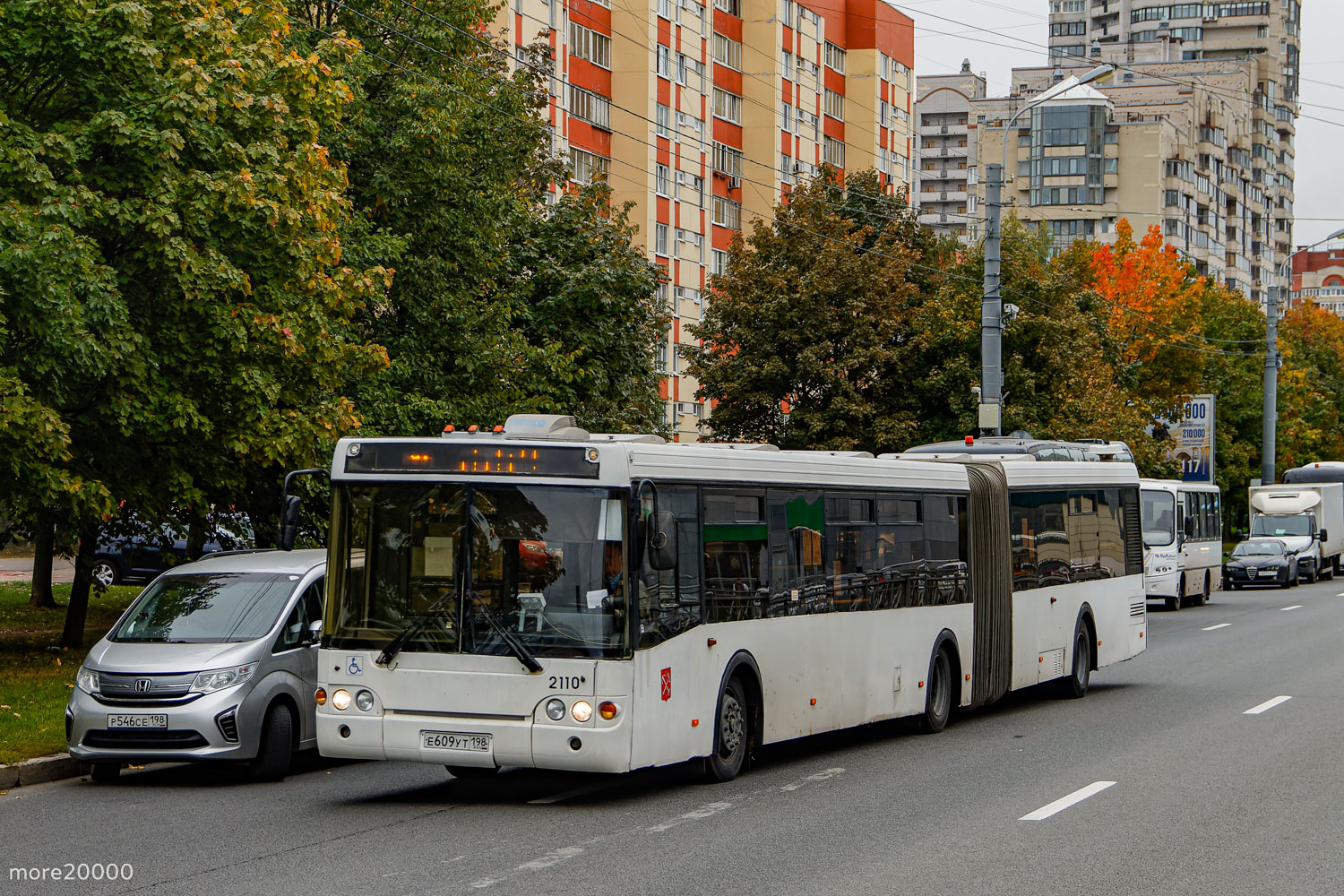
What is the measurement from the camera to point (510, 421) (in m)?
12.7

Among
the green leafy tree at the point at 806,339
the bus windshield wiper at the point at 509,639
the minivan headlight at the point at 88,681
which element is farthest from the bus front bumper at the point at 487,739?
the green leafy tree at the point at 806,339

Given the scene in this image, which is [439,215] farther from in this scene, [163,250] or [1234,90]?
[1234,90]

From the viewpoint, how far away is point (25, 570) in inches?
1666

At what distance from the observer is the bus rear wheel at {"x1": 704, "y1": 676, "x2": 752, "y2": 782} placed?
491 inches

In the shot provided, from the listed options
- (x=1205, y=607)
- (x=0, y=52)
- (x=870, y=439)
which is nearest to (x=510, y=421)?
(x=0, y=52)

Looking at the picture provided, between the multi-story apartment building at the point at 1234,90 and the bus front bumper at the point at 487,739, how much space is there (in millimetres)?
120335

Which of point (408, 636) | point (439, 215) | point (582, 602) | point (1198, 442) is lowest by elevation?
point (408, 636)

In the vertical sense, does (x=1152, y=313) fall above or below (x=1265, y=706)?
above

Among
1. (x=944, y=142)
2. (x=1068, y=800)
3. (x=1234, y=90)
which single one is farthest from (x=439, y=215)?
(x=944, y=142)

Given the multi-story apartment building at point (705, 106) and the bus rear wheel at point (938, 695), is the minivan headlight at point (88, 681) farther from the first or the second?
the multi-story apartment building at point (705, 106)

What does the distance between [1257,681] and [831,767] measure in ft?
32.0

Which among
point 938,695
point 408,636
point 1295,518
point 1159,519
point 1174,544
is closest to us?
point 408,636

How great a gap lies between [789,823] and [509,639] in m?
2.22

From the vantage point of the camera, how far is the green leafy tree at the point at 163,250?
16.8m
